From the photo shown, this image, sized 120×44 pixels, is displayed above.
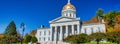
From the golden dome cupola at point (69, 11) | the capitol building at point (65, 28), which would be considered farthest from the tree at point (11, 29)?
the golden dome cupola at point (69, 11)

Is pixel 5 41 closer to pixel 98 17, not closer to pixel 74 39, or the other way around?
pixel 74 39

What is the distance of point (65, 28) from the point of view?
251ft

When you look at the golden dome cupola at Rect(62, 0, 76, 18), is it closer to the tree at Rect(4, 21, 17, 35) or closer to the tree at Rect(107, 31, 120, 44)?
the tree at Rect(4, 21, 17, 35)

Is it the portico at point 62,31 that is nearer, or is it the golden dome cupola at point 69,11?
the portico at point 62,31

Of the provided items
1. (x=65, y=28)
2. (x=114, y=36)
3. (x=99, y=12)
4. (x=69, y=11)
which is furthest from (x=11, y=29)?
(x=114, y=36)

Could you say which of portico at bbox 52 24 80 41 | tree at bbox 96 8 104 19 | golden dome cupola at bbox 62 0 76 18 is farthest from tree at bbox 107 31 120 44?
tree at bbox 96 8 104 19

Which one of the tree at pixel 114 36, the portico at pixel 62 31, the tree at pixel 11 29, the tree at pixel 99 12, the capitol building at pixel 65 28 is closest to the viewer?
the tree at pixel 114 36

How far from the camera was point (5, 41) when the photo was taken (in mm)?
65688

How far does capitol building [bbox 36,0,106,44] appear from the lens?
233 feet

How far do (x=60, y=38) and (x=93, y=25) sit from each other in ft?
44.5

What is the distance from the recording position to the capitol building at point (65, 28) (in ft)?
233

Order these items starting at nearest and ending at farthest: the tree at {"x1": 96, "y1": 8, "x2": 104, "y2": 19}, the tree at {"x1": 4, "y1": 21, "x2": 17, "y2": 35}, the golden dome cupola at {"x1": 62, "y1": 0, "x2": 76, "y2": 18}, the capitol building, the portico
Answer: the capitol building → the portico → the golden dome cupola at {"x1": 62, "y1": 0, "x2": 76, "y2": 18} → the tree at {"x1": 4, "y1": 21, "x2": 17, "y2": 35} → the tree at {"x1": 96, "y1": 8, "x2": 104, "y2": 19}

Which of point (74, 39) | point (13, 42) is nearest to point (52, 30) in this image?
point (13, 42)

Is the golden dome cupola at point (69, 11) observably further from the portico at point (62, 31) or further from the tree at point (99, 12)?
the tree at point (99, 12)
